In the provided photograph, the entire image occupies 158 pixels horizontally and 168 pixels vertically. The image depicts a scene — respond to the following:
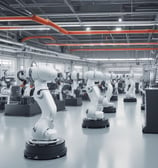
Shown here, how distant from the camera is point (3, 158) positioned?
13.6 feet

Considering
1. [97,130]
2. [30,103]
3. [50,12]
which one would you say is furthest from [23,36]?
[97,130]

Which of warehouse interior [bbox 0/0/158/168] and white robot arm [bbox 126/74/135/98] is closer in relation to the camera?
warehouse interior [bbox 0/0/158/168]

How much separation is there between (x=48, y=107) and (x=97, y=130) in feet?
8.02

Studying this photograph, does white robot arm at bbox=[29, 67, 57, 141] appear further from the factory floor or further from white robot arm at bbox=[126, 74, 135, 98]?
white robot arm at bbox=[126, 74, 135, 98]

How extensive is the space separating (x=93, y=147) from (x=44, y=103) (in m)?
1.33

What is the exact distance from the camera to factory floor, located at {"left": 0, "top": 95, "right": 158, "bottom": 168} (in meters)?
3.88

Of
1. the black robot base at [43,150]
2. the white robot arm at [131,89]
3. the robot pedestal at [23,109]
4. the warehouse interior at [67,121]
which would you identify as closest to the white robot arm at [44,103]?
the warehouse interior at [67,121]

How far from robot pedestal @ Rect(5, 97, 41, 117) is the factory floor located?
4.66ft

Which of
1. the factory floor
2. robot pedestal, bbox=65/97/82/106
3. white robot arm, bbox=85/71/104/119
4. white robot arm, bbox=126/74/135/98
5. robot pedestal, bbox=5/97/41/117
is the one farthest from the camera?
white robot arm, bbox=126/74/135/98

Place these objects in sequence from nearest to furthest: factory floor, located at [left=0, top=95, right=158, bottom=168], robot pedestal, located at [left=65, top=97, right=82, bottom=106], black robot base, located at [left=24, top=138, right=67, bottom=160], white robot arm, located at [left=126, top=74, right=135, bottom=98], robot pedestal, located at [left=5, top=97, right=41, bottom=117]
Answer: factory floor, located at [left=0, top=95, right=158, bottom=168] → black robot base, located at [left=24, top=138, right=67, bottom=160] → robot pedestal, located at [left=5, top=97, right=41, bottom=117] → robot pedestal, located at [left=65, top=97, right=82, bottom=106] → white robot arm, located at [left=126, top=74, right=135, bottom=98]

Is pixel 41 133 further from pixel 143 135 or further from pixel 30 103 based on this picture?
pixel 30 103

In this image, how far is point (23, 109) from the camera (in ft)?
28.7

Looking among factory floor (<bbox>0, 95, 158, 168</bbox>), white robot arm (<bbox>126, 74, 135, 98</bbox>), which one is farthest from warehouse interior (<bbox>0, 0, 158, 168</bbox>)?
white robot arm (<bbox>126, 74, 135, 98</bbox>)

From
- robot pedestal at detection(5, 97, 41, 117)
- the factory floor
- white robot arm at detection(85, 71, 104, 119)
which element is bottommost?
the factory floor
